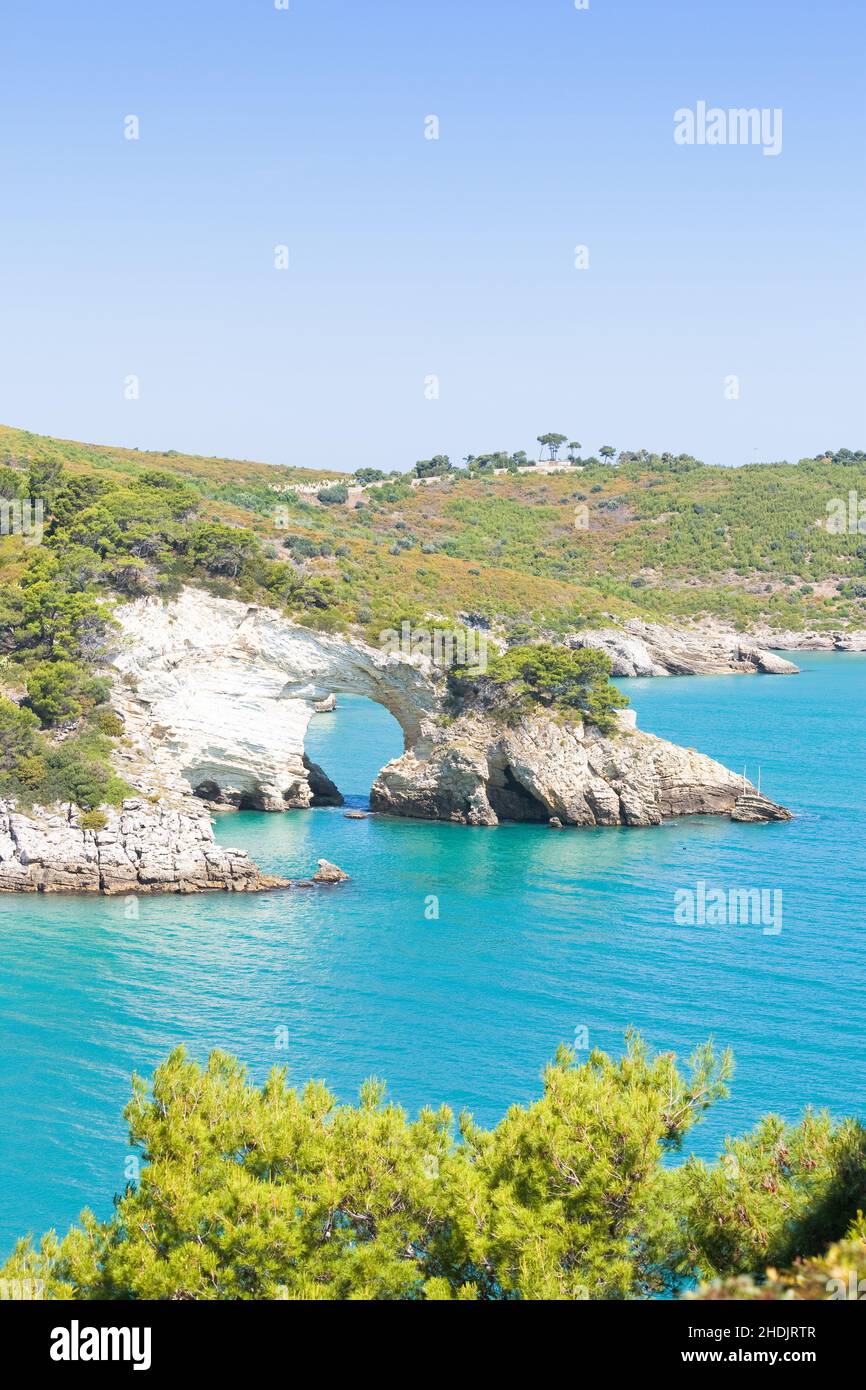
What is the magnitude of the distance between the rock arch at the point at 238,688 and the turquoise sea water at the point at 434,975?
2.24 meters

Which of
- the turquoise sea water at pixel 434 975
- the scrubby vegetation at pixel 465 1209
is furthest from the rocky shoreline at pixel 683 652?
the scrubby vegetation at pixel 465 1209

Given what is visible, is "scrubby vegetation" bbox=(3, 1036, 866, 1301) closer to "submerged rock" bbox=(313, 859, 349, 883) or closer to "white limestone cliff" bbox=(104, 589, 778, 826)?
"submerged rock" bbox=(313, 859, 349, 883)

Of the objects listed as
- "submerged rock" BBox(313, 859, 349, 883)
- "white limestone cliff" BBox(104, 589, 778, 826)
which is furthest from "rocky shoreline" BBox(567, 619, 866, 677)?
"submerged rock" BBox(313, 859, 349, 883)

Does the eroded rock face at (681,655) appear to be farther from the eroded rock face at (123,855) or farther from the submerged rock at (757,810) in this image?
the eroded rock face at (123,855)

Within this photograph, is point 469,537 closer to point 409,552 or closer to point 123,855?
point 409,552

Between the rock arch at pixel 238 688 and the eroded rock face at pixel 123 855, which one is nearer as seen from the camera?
the eroded rock face at pixel 123 855

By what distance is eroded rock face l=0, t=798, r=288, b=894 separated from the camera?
40688 millimetres

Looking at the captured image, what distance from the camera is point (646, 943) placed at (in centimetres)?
3884

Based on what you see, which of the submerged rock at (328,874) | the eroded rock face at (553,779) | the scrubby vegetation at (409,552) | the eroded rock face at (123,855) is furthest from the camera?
the eroded rock face at (553,779)

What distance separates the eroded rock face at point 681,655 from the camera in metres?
114

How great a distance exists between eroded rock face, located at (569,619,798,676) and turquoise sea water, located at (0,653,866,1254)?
196 feet

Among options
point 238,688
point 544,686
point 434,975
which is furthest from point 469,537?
point 434,975

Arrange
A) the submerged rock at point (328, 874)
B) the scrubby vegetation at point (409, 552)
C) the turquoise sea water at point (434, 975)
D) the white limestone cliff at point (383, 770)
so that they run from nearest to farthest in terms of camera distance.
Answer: the turquoise sea water at point (434, 975)
the submerged rock at point (328, 874)
the scrubby vegetation at point (409, 552)
the white limestone cliff at point (383, 770)

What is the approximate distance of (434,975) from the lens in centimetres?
3588
